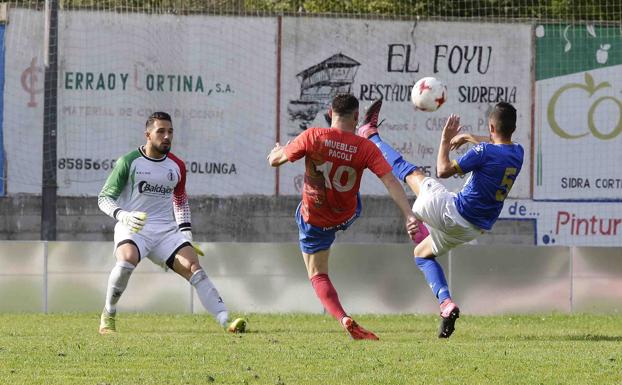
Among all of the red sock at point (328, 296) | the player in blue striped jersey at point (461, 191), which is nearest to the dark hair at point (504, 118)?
the player in blue striped jersey at point (461, 191)

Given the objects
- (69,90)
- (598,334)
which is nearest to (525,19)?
(69,90)

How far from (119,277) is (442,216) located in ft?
9.49

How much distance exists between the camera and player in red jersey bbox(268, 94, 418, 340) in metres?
10.8

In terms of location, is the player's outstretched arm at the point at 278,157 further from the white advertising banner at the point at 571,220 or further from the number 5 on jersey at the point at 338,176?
the white advertising banner at the point at 571,220

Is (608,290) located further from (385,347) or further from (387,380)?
(387,380)

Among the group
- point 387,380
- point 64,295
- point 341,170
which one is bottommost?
point 64,295

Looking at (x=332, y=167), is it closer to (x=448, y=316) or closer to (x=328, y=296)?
(x=328, y=296)

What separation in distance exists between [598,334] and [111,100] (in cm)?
888

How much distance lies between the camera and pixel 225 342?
1044 centimetres

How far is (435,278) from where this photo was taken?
37.7ft

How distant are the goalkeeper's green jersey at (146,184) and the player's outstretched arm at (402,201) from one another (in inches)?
88.9

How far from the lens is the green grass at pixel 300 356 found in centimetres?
812

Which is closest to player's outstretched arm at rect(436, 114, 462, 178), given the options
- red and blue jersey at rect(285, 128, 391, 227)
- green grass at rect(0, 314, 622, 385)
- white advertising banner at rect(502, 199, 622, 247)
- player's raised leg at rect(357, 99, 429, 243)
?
red and blue jersey at rect(285, 128, 391, 227)

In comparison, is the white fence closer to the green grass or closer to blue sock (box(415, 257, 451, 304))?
the green grass
